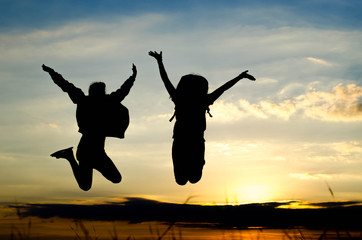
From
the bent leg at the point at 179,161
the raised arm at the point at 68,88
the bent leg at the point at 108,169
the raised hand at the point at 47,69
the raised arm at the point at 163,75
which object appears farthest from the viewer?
the raised hand at the point at 47,69

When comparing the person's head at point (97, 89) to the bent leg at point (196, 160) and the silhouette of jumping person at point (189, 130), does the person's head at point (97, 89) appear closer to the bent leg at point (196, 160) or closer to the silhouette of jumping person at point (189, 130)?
the silhouette of jumping person at point (189, 130)

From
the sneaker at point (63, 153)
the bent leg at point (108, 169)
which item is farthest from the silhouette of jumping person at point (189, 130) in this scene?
the sneaker at point (63, 153)

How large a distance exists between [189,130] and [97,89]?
7.48 feet

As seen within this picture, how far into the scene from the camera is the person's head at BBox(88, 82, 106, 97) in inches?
334

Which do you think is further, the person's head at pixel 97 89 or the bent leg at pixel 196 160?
the person's head at pixel 97 89

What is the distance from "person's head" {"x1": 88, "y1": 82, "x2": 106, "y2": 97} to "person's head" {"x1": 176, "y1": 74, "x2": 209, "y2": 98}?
1.67 m

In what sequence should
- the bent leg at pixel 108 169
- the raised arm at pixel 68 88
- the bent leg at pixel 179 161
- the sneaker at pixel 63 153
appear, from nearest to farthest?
the bent leg at pixel 179 161 → the bent leg at pixel 108 169 → the raised arm at pixel 68 88 → the sneaker at pixel 63 153

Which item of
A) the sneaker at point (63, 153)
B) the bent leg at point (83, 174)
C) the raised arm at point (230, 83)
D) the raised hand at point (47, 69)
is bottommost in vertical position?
the bent leg at point (83, 174)

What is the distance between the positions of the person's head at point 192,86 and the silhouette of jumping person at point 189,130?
0.02 meters

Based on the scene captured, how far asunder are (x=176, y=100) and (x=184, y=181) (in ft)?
5.67

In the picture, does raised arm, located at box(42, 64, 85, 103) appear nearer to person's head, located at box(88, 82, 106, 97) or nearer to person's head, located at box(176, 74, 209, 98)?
person's head, located at box(88, 82, 106, 97)

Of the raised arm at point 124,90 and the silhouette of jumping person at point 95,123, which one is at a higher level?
the raised arm at point 124,90

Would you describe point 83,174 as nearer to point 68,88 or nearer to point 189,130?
point 68,88

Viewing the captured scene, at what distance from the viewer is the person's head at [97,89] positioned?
847cm
